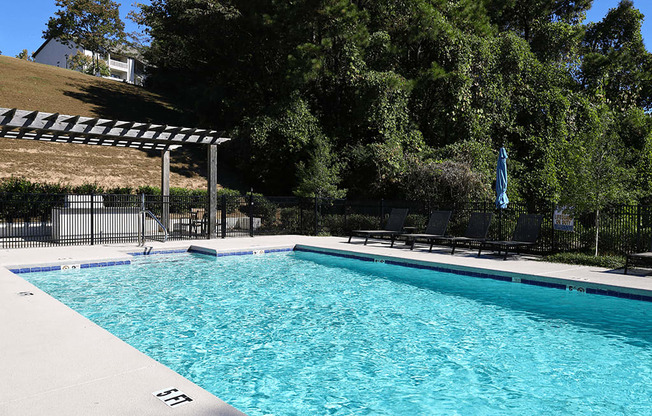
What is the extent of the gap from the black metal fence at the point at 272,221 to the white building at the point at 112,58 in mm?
48512

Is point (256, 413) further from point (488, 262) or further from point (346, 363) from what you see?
point (488, 262)

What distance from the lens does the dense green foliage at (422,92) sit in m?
20.3

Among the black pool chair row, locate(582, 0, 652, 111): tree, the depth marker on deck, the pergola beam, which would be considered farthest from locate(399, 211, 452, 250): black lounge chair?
locate(582, 0, 652, 111): tree

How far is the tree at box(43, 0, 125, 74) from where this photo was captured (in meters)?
54.3

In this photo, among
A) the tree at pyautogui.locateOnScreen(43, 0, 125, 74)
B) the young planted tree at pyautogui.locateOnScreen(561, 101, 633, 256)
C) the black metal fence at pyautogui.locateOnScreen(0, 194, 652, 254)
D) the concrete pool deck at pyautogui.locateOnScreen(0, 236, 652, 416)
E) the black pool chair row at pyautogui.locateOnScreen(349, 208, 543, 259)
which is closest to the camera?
the concrete pool deck at pyautogui.locateOnScreen(0, 236, 652, 416)

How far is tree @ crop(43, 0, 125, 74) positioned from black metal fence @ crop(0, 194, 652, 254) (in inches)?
1762

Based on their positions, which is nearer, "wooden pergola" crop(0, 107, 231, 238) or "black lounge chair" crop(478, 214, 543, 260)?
"black lounge chair" crop(478, 214, 543, 260)

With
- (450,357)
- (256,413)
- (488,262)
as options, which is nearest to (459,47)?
(488,262)

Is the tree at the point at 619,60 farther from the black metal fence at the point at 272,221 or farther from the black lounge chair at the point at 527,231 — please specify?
the black lounge chair at the point at 527,231

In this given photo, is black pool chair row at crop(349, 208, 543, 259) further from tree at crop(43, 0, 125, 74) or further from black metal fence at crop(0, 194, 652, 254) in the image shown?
tree at crop(43, 0, 125, 74)

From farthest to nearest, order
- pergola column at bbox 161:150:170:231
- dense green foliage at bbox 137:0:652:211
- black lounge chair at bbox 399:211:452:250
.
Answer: dense green foliage at bbox 137:0:652:211 < pergola column at bbox 161:150:170:231 < black lounge chair at bbox 399:211:452:250

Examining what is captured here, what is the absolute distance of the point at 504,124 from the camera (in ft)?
73.3

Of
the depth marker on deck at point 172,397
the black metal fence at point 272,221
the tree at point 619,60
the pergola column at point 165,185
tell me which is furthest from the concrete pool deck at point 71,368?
the tree at point 619,60

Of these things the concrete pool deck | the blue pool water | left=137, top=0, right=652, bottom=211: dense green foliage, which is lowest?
the blue pool water
